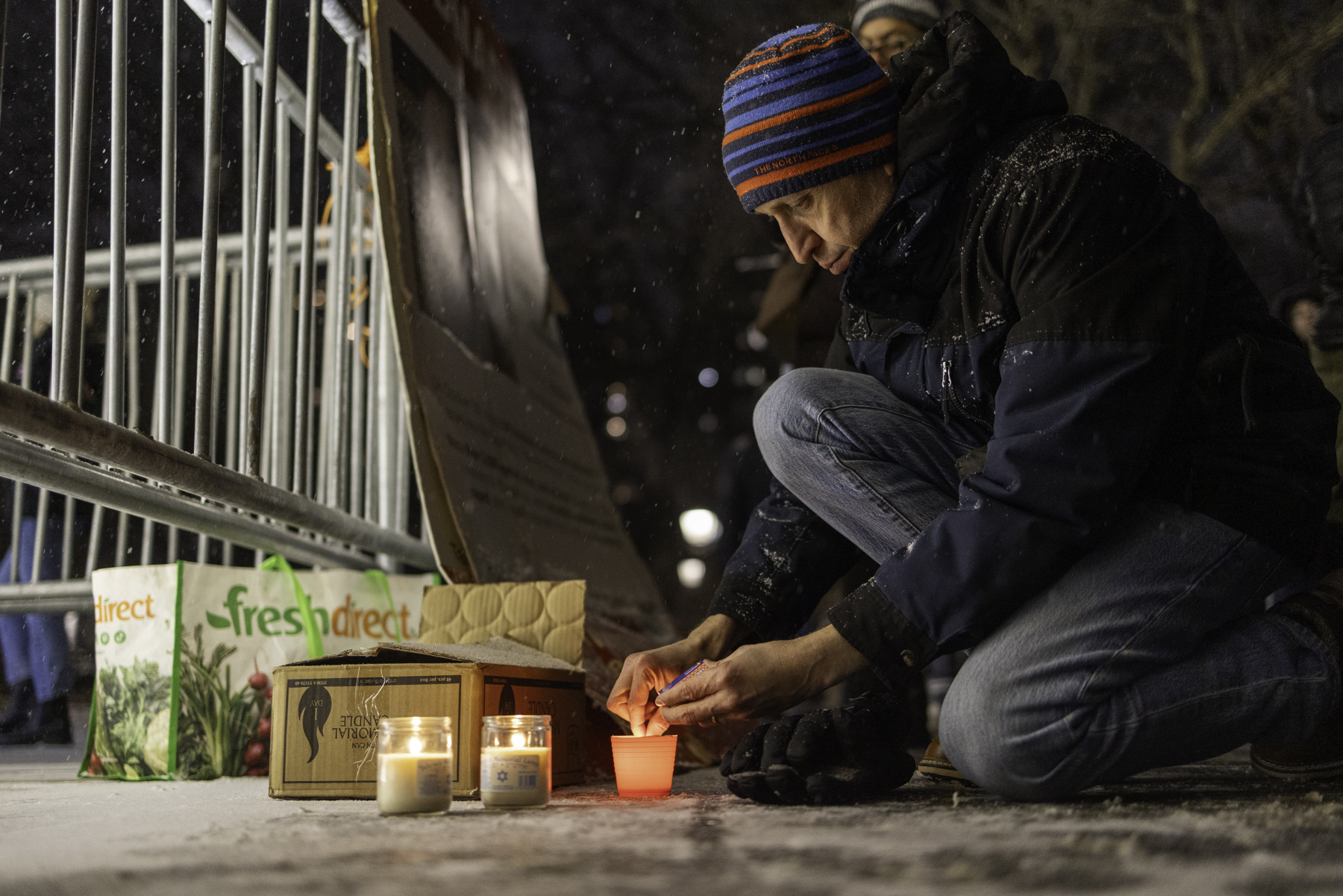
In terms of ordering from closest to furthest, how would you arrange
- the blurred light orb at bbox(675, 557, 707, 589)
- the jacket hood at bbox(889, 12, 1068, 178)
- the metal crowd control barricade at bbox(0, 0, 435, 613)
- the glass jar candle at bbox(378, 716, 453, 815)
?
1. the glass jar candle at bbox(378, 716, 453, 815)
2. the jacket hood at bbox(889, 12, 1068, 178)
3. the metal crowd control barricade at bbox(0, 0, 435, 613)
4. the blurred light orb at bbox(675, 557, 707, 589)

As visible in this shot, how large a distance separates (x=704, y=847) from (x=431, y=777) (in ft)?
1.21

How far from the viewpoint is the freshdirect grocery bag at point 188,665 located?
1680 millimetres

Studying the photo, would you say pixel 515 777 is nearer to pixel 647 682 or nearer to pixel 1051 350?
pixel 647 682

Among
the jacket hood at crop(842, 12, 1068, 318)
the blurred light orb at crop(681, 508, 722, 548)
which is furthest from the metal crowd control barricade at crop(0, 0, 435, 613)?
the blurred light orb at crop(681, 508, 722, 548)

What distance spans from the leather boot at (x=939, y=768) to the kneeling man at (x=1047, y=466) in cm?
23

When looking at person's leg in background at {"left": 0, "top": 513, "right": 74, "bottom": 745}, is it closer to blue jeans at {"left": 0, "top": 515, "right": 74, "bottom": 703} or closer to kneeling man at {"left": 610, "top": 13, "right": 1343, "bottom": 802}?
blue jeans at {"left": 0, "top": 515, "right": 74, "bottom": 703}

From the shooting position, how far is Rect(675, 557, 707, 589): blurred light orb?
226 inches

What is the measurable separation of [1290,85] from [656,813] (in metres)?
4.19

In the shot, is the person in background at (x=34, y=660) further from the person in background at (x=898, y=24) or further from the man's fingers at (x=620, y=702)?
the person in background at (x=898, y=24)

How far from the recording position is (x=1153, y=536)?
1.17 m

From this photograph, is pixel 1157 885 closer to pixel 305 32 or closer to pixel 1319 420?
pixel 1319 420

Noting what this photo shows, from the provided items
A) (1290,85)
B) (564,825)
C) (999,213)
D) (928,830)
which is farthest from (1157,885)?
(1290,85)

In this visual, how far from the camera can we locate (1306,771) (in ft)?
Result: 4.31

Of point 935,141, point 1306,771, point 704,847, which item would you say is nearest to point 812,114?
point 935,141
